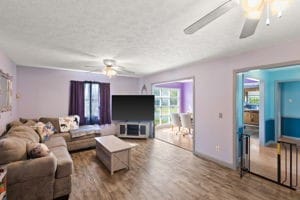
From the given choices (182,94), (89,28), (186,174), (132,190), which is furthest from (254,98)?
(89,28)

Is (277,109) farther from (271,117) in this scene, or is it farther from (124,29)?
(124,29)

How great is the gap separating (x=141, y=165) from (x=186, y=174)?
0.99m

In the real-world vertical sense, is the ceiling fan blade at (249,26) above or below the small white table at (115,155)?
above

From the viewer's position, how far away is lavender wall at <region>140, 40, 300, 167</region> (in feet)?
9.30

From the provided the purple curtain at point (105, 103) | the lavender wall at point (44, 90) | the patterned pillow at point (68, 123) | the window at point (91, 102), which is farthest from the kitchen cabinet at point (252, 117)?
the patterned pillow at point (68, 123)

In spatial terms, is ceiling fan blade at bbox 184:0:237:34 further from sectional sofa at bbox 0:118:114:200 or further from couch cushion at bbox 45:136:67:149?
couch cushion at bbox 45:136:67:149

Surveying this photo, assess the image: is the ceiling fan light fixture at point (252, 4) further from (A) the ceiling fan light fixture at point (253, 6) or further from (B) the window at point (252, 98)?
(B) the window at point (252, 98)

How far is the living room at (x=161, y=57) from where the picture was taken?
1.72 m

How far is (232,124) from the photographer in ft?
10.6

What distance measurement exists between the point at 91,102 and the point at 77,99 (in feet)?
1.60

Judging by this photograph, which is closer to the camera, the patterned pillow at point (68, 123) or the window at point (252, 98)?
the patterned pillow at point (68, 123)

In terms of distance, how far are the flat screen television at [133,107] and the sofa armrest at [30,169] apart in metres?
3.55

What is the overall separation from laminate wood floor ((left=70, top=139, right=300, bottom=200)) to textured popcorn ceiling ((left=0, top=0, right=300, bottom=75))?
239cm

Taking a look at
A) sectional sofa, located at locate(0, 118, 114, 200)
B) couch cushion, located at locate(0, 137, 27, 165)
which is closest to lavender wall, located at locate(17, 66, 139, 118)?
sectional sofa, located at locate(0, 118, 114, 200)
